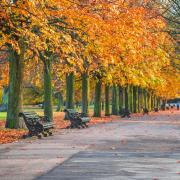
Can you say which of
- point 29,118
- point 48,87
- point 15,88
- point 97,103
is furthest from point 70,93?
point 29,118

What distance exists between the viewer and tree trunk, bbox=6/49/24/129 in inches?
1007

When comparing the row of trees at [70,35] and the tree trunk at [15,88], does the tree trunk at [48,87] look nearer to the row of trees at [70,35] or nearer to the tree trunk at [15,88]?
the row of trees at [70,35]

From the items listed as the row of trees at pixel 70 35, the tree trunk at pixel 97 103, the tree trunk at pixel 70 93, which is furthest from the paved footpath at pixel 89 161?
the tree trunk at pixel 97 103

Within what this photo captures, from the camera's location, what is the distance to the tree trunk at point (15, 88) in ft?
83.9

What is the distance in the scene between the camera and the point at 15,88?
25.5m

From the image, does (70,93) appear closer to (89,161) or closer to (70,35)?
(70,35)

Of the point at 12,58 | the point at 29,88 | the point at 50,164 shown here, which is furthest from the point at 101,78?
the point at 29,88

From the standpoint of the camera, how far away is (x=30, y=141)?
18.7 metres

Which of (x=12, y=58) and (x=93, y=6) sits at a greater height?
(x=93, y=6)

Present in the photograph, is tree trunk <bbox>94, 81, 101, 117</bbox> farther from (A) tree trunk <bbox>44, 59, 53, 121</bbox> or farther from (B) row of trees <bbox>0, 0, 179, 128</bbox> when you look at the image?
(A) tree trunk <bbox>44, 59, 53, 121</bbox>

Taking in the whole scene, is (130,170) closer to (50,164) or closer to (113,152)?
(50,164)

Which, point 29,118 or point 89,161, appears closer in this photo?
point 89,161

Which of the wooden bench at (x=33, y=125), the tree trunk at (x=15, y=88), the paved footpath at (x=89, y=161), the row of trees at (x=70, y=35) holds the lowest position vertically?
A: the paved footpath at (x=89, y=161)

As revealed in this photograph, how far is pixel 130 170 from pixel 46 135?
33.6ft
